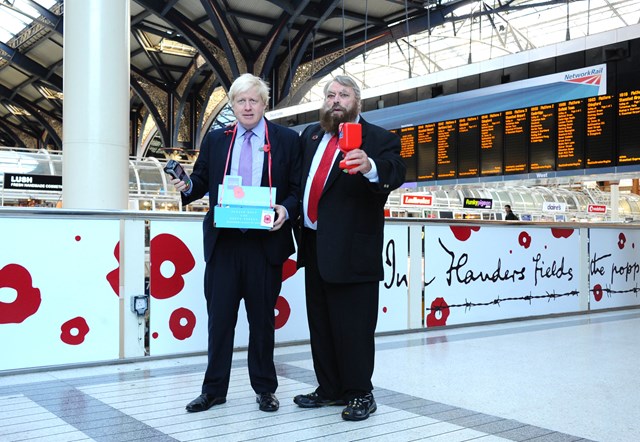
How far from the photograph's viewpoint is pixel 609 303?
8.45 meters

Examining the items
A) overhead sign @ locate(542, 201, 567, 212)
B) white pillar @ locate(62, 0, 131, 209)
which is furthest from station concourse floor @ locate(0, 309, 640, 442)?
overhead sign @ locate(542, 201, 567, 212)

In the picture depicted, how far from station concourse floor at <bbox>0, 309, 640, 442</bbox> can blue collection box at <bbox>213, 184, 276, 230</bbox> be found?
37.2 inches

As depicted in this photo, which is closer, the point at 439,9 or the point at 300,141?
the point at 300,141

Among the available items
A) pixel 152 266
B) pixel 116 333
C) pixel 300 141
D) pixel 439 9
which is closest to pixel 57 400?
pixel 116 333

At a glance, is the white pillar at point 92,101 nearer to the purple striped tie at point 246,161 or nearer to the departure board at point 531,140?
the purple striped tie at point 246,161

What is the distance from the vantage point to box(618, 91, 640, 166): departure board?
11.1 metres

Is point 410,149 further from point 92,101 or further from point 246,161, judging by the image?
point 246,161

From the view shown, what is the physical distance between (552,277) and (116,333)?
519 cm

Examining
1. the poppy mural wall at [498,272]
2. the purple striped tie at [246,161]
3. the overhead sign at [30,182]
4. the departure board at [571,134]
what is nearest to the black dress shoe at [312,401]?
the purple striped tie at [246,161]

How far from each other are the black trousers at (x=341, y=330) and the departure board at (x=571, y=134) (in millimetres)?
9717

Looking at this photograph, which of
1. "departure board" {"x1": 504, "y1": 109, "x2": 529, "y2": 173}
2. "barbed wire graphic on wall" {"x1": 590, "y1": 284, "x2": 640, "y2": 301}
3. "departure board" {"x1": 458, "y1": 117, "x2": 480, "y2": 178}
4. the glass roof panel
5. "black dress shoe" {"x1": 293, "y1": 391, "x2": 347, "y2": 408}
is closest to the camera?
"black dress shoe" {"x1": 293, "y1": 391, "x2": 347, "y2": 408}

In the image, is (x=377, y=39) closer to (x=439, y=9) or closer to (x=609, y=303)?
(x=439, y=9)

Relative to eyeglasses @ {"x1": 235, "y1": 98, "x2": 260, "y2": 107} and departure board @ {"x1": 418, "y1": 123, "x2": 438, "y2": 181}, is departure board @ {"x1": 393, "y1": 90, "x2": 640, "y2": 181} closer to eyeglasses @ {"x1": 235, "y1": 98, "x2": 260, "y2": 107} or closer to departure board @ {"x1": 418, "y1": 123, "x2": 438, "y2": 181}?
departure board @ {"x1": 418, "y1": 123, "x2": 438, "y2": 181}

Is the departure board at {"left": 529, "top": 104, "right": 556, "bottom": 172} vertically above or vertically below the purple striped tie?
above
